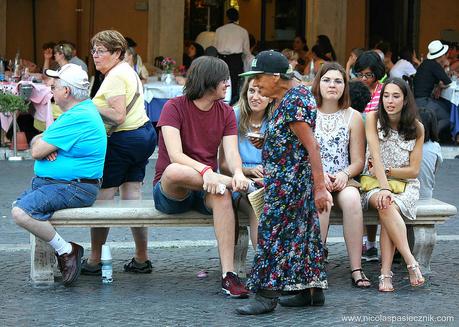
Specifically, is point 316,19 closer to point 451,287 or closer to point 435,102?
point 435,102

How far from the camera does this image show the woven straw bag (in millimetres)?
6586

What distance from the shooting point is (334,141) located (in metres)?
7.51

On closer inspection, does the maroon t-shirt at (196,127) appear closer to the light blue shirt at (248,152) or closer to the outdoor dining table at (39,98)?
the light blue shirt at (248,152)

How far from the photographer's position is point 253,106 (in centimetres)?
754

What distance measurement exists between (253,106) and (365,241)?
1.44 m

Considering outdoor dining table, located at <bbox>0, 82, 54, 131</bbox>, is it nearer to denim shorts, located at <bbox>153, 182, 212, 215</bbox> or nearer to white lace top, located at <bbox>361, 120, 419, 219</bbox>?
denim shorts, located at <bbox>153, 182, 212, 215</bbox>

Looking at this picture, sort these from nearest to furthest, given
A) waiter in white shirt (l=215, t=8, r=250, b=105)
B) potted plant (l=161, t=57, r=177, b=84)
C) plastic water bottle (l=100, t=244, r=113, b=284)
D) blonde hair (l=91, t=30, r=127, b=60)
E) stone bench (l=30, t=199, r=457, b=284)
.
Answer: stone bench (l=30, t=199, r=457, b=284), plastic water bottle (l=100, t=244, r=113, b=284), blonde hair (l=91, t=30, r=127, b=60), potted plant (l=161, t=57, r=177, b=84), waiter in white shirt (l=215, t=8, r=250, b=105)

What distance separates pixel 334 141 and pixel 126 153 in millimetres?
1382

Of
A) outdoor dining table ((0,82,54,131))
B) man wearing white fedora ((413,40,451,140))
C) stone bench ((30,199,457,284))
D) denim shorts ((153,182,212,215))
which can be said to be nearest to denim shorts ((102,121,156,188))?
stone bench ((30,199,457,284))

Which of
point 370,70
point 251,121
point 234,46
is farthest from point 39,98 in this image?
point 251,121

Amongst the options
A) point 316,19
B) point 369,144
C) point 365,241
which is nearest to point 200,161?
point 369,144

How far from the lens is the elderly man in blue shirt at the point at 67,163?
7031 millimetres

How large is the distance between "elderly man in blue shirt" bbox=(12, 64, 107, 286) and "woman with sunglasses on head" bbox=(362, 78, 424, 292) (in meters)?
1.76

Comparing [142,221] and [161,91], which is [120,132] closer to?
[142,221]
